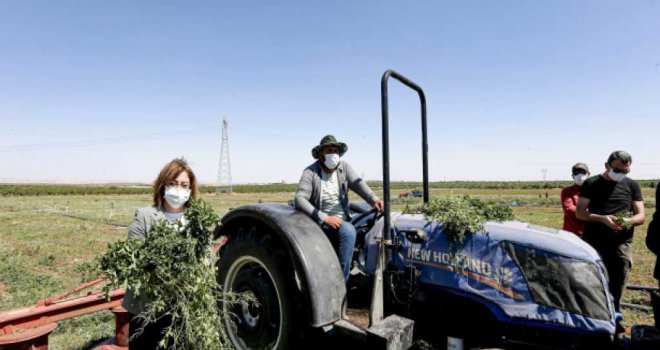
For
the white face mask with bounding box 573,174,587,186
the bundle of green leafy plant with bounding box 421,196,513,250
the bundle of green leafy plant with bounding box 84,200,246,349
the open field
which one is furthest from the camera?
the white face mask with bounding box 573,174,587,186

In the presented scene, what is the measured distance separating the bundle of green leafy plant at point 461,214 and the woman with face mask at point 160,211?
74.3 inches

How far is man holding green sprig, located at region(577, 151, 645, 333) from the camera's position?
421 centimetres

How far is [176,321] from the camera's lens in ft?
7.70

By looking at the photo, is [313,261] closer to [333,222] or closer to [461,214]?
[333,222]

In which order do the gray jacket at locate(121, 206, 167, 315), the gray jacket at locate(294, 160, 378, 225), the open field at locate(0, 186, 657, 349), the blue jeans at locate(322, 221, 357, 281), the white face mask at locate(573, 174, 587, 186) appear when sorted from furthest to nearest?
the white face mask at locate(573, 174, 587, 186) → the open field at locate(0, 186, 657, 349) → the gray jacket at locate(294, 160, 378, 225) → the blue jeans at locate(322, 221, 357, 281) → the gray jacket at locate(121, 206, 167, 315)

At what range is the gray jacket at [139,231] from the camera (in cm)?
260

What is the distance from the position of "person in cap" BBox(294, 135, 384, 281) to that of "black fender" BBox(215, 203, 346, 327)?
168 mm

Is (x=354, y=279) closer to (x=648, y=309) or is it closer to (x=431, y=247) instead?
(x=431, y=247)

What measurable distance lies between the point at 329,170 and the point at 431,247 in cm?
134

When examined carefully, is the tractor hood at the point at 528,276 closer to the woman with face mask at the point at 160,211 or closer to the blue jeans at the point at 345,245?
the blue jeans at the point at 345,245

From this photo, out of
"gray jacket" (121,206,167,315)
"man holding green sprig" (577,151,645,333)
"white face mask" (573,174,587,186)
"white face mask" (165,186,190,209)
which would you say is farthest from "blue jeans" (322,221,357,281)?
"white face mask" (573,174,587,186)

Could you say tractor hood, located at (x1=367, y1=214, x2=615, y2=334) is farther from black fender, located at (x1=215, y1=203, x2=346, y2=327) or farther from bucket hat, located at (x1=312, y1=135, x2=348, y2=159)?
bucket hat, located at (x1=312, y1=135, x2=348, y2=159)

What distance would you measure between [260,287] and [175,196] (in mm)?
1083

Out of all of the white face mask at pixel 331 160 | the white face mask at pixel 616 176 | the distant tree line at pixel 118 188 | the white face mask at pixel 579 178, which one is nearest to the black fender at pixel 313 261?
the white face mask at pixel 331 160
